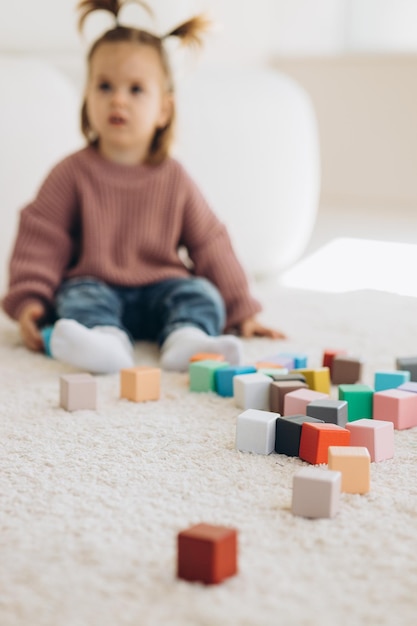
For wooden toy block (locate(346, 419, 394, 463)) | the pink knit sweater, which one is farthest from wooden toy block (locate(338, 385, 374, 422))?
the pink knit sweater

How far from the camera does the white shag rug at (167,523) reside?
0.65 meters

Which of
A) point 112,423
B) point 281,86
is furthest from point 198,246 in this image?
point 281,86

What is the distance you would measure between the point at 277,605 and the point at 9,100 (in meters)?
1.54

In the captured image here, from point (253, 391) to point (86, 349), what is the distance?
0.93 ft

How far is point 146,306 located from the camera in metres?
1.57

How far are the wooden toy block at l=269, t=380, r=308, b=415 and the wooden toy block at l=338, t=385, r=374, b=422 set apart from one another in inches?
2.3

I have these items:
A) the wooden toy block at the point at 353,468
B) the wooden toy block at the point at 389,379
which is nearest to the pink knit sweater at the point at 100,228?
the wooden toy block at the point at 389,379

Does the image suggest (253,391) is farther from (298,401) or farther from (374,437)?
(374,437)

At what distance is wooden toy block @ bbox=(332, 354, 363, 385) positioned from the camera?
1.30 metres

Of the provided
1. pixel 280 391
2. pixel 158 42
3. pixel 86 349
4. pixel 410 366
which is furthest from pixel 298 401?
pixel 158 42

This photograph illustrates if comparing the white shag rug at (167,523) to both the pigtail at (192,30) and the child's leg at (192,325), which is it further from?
the pigtail at (192,30)

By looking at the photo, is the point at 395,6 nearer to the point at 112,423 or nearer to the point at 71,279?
the point at 71,279

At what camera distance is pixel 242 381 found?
116 cm

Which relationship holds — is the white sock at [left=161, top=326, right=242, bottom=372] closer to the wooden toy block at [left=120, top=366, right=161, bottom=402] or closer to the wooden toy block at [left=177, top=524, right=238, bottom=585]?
the wooden toy block at [left=120, top=366, right=161, bottom=402]
